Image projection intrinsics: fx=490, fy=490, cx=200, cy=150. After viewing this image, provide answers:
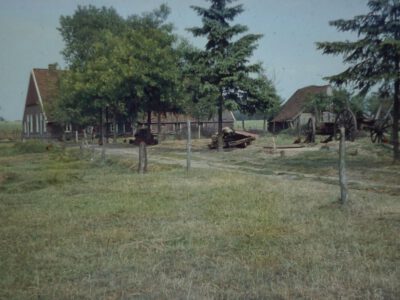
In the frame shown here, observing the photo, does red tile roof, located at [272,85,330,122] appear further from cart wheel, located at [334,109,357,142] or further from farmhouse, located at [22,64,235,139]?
cart wheel, located at [334,109,357,142]

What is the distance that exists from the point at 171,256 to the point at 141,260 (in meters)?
0.44

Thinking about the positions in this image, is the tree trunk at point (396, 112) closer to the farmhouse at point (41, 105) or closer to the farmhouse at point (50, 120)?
the farmhouse at point (50, 120)

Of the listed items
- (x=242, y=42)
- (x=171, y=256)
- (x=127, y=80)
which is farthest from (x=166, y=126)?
(x=171, y=256)

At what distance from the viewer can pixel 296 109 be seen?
56438mm

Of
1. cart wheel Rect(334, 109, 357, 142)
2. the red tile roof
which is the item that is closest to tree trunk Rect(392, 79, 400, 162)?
cart wheel Rect(334, 109, 357, 142)

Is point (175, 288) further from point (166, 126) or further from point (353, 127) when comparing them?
point (166, 126)

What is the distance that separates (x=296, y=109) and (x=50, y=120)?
91.7 feet

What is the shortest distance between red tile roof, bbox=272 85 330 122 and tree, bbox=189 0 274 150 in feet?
92.5

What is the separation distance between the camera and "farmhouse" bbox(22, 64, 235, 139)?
55125mm

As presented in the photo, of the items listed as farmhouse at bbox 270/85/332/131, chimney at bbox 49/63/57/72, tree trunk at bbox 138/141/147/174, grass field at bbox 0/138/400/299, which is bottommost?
grass field at bbox 0/138/400/299

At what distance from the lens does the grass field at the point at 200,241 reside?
5.42 meters

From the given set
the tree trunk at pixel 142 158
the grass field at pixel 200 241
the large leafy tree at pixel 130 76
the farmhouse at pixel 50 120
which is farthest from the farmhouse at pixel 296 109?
A: the grass field at pixel 200 241

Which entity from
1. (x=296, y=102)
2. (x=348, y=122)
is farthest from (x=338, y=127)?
(x=296, y=102)

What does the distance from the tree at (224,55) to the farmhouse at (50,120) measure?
82.4 feet
